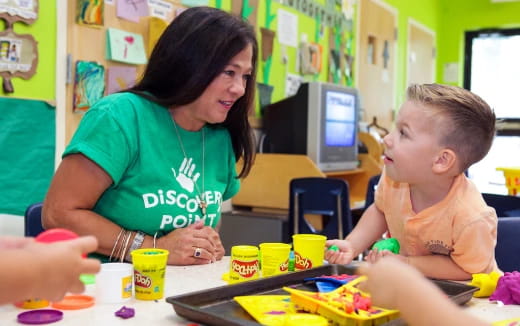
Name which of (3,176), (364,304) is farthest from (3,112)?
(364,304)

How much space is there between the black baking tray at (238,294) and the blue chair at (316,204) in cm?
165

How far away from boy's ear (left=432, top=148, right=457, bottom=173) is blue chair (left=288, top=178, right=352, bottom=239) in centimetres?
143

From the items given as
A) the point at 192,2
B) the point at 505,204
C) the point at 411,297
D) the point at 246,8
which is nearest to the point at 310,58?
the point at 246,8

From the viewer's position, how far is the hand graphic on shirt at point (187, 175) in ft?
5.08

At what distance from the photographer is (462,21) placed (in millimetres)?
6148

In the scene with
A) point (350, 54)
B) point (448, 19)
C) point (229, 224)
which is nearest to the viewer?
point (229, 224)

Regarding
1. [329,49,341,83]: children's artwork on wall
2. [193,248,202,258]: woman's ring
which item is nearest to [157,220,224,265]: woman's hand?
[193,248,202,258]: woman's ring

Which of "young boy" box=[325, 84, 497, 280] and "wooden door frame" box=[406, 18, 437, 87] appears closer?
"young boy" box=[325, 84, 497, 280]

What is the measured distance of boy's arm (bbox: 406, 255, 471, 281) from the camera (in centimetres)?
132

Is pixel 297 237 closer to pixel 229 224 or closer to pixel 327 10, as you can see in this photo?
pixel 229 224

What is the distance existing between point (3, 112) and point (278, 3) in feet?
6.79

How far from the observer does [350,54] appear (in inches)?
178

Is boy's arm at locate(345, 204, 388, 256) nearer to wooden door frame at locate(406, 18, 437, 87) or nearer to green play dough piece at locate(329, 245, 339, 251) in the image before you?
green play dough piece at locate(329, 245, 339, 251)

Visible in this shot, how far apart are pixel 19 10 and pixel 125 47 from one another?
55 centimetres
